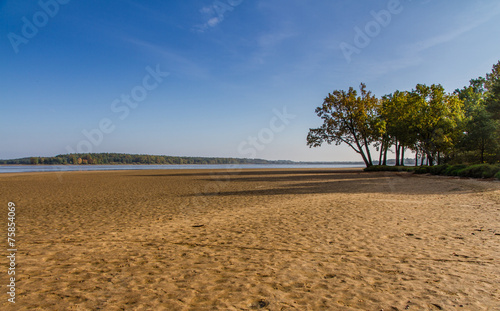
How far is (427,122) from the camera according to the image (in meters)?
38.5

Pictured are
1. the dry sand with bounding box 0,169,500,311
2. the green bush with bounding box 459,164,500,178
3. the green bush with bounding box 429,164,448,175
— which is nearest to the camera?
the dry sand with bounding box 0,169,500,311

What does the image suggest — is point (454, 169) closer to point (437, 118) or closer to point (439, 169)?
point (439, 169)

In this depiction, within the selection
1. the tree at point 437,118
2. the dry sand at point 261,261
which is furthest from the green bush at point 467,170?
the dry sand at point 261,261

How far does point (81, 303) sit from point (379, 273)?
4.81 metres

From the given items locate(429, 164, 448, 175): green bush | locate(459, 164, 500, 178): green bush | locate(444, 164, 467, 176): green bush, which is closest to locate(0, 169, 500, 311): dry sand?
locate(459, 164, 500, 178): green bush

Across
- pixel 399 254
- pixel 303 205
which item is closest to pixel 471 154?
pixel 303 205

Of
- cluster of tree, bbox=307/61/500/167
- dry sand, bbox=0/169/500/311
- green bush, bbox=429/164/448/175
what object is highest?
cluster of tree, bbox=307/61/500/167

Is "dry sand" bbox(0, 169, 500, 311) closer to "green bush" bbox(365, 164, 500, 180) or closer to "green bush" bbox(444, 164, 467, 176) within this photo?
"green bush" bbox(365, 164, 500, 180)

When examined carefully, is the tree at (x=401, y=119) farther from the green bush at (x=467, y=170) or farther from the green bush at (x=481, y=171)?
the green bush at (x=481, y=171)

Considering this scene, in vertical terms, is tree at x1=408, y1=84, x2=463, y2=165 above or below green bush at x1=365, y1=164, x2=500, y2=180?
above

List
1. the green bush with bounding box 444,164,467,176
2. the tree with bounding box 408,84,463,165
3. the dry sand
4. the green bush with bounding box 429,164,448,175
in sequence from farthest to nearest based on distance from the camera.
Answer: the tree with bounding box 408,84,463,165 < the green bush with bounding box 429,164,448,175 < the green bush with bounding box 444,164,467,176 < the dry sand

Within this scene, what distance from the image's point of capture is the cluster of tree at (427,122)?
3503 centimetres

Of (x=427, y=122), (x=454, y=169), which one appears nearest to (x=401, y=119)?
(x=427, y=122)

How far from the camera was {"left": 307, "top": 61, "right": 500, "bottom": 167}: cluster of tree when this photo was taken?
1379 inches
